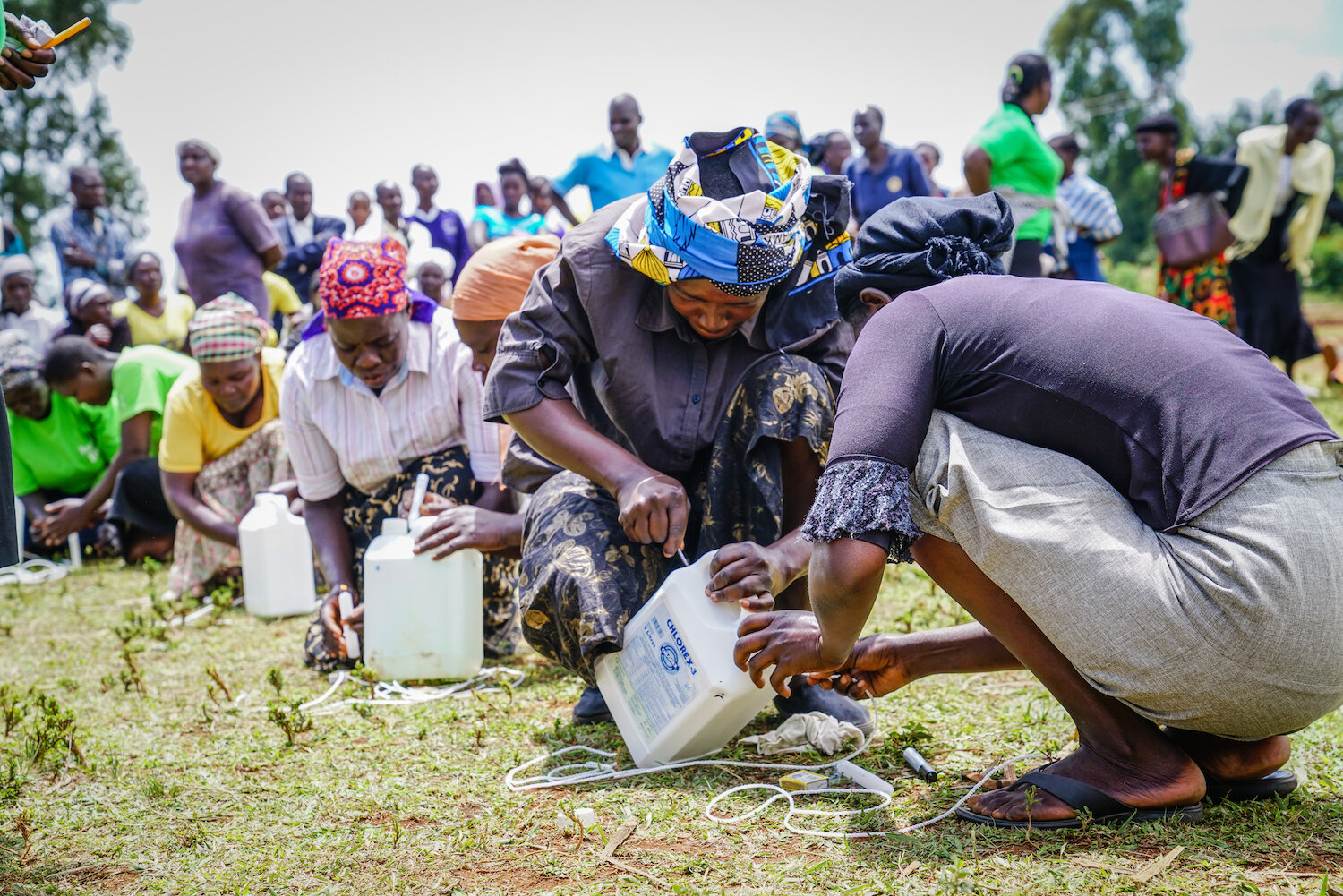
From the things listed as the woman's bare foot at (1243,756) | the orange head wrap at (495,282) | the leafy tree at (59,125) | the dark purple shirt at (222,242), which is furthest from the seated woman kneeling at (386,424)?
the leafy tree at (59,125)

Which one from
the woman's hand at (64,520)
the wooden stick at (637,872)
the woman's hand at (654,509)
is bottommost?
the woman's hand at (64,520)

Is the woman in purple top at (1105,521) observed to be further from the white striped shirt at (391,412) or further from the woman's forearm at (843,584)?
the white striped shirt at (391,412)

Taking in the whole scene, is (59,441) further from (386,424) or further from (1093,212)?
(1093,212)

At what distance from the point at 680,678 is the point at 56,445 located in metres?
5.53

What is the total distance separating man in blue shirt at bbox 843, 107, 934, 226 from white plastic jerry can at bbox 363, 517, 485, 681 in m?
5.60

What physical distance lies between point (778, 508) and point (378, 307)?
68.9 inches

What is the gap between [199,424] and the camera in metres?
4.97

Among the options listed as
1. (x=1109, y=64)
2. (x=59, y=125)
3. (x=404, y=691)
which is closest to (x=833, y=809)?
(x=404, y=691)

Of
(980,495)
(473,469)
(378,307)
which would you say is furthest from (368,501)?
(980,495)

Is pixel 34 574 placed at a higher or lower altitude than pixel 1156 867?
lower

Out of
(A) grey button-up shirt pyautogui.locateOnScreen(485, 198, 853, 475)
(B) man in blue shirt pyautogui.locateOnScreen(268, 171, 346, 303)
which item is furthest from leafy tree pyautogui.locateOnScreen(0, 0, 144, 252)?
(A) grey button-up shirt pyautogui.locateOnScreen(485, 198, 853, 475)

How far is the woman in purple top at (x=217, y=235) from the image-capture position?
7.54 meters

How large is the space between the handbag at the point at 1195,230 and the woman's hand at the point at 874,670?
6.66 meters

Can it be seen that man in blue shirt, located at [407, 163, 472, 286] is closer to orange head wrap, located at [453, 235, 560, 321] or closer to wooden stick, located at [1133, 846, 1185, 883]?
orange head wrap, located at [453, 235, 560, 321]
